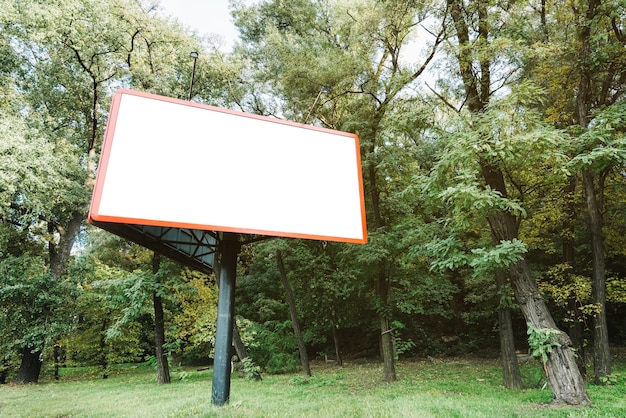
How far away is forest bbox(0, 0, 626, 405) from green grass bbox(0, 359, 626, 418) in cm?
87

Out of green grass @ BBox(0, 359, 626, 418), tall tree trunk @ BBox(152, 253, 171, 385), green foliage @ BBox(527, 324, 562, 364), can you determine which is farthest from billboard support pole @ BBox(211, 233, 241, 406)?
tall tree trunk @ BBox(152, 253, 171, 385)

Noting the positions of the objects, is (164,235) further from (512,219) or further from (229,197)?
(512,219)

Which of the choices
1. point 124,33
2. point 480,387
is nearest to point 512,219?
point 480,387

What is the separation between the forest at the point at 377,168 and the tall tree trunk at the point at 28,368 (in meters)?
0.08

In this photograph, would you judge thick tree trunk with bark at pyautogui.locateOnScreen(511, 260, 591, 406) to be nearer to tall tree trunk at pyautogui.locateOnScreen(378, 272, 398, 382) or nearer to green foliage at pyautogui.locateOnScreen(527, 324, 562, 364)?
green foliage at pyautogui.locateOnScreen(527, 324, 562, 364)

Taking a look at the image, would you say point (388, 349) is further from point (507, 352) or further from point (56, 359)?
point (56, 359)

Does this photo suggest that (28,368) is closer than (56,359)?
Yes

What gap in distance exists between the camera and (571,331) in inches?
424

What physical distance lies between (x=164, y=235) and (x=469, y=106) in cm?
764

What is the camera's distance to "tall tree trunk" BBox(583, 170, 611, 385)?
8.54m

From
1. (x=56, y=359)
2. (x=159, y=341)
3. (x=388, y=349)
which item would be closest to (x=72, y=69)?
(x=159, y=341)

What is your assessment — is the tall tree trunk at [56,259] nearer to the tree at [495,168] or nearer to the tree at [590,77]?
the tree at [495,168]

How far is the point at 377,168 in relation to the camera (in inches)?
412

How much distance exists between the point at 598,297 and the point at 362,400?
22.5ft
